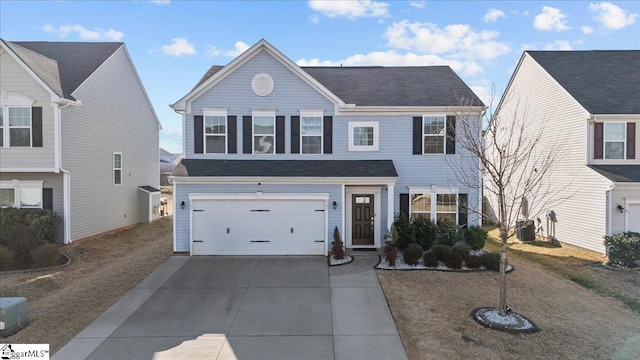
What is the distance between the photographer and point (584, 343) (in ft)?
23.2

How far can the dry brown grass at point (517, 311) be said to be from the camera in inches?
269

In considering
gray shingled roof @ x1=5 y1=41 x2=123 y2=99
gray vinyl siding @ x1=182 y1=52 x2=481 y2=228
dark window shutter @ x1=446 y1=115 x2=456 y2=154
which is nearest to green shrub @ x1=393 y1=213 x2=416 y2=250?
gray vinyl siding @ x1=182 y1=52 x2=481 y2=228

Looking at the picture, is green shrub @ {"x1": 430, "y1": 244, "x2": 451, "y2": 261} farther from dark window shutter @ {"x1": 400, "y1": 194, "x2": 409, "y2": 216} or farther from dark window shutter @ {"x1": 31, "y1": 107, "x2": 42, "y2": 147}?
dark window shutter @ {"x1": 31, "y1": 107, "x2": 42, "y2": 147}

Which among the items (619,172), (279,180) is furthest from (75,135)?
(619,172)

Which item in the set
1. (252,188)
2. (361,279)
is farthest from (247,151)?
(361,279)

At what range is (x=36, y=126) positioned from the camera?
47.0 feet

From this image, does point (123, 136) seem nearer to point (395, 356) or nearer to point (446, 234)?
point (446, 234)

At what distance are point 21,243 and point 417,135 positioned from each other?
15.6 metres

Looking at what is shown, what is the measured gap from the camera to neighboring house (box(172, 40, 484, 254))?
13.7m

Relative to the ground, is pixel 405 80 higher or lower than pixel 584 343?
higher

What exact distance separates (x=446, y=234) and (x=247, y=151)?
8740 mm

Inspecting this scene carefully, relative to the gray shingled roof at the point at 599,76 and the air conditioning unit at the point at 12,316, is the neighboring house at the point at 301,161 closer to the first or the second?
the gray shingled roof at the point at 599,76

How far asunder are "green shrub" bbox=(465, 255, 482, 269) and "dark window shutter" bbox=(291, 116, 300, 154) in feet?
25.1

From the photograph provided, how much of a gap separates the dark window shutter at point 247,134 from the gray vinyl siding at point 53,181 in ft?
27.3
